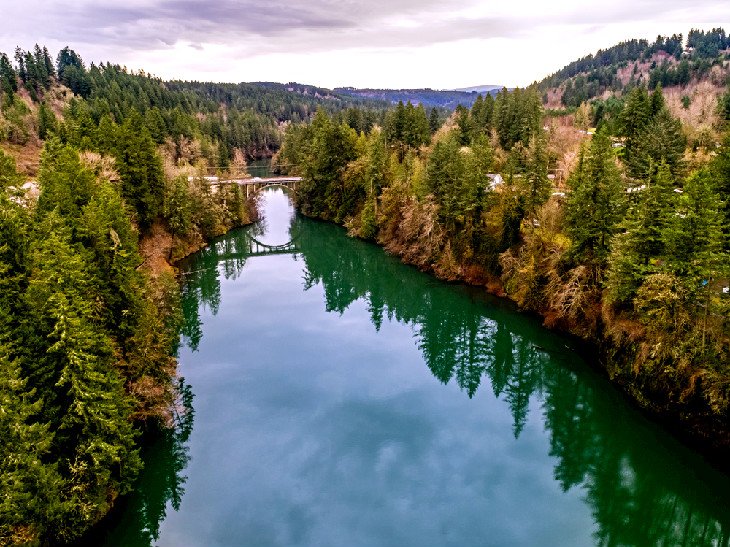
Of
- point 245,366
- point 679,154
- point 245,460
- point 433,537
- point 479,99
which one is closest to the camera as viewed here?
point 433,537

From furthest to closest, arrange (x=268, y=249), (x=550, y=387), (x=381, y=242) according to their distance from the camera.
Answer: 1. (x=268, y=249)
2. (x=381, y=242)
3. (x=550, y=387)

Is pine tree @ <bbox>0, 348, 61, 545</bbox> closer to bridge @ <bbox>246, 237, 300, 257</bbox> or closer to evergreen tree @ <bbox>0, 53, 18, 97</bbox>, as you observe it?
bridge @ <bbox>246, 237, 300, 257</bbox>

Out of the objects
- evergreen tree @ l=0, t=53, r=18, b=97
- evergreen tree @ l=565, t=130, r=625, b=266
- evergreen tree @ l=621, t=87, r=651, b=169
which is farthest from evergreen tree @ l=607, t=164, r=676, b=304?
evergreen tree @ l=0, t=53, r=18, b=97

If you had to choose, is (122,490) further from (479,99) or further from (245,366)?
(479,99)

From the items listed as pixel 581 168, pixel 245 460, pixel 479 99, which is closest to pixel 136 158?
pixel 245 460

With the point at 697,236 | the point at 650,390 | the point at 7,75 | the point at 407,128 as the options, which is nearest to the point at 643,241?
the point at 697,236

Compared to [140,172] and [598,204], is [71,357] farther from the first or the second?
[140,172]

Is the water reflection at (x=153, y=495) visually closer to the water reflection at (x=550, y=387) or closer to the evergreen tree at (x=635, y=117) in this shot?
the water reflection at (x=550, y=387)
